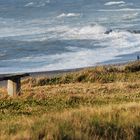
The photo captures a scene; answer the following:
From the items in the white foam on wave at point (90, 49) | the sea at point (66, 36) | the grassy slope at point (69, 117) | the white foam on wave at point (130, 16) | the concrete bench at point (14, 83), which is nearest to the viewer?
the grassy slope at point (69, 117)

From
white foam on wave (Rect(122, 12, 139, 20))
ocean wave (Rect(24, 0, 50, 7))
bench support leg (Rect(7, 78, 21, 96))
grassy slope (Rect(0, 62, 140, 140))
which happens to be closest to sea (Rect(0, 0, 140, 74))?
white foam on wave (Rect(122, 12, 139, 20))

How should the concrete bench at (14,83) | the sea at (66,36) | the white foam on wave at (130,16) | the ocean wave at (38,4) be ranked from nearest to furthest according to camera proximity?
1. the concrete bench at (14,83)
2. the sea at (66,36)
3. the white foam on wave at (130,16)
4. the ocean wave at (38,4)

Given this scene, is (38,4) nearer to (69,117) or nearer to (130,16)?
(130,16)

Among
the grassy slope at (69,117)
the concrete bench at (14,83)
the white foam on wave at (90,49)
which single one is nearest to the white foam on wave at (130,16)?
the white foam on wave at (90,49)

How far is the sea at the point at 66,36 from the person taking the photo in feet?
131

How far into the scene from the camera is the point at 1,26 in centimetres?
6044

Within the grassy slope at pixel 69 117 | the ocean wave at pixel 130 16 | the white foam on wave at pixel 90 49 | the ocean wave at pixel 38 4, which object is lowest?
the grassy slope at pixel 69 117

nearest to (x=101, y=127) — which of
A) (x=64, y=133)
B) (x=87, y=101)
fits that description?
(x=64, y=133)

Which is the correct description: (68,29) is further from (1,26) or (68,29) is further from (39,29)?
(1,26)

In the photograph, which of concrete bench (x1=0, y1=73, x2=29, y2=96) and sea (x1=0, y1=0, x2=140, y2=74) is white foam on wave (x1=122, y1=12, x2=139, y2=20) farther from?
concrete bench (x1=0, y1=73, x2=29, y2=96)

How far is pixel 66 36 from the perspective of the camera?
52125mm

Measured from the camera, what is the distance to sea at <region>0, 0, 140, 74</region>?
3991 centimetres

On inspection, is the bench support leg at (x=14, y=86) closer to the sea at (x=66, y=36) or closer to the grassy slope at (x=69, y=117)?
the grassy slope at (x=69, y=117)

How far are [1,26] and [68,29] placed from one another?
735cm
